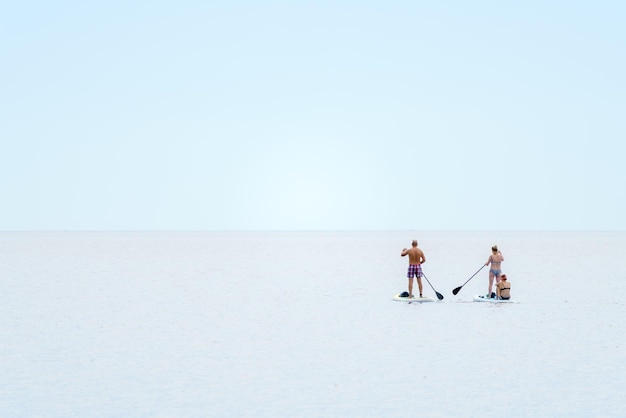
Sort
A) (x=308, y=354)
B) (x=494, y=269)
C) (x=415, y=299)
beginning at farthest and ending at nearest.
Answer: (x=494, y=269)
(x=415, y=299)
(x=308, y=354)

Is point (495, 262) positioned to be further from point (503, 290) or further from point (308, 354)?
point (308, 354)

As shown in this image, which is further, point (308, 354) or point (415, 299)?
point (415, 299)

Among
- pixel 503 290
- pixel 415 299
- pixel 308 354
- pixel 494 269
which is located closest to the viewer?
pixel 308 354

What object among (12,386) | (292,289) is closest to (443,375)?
(12,386)

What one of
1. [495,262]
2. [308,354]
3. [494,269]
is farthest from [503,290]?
[308,354]

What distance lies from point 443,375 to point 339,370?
1795 mm

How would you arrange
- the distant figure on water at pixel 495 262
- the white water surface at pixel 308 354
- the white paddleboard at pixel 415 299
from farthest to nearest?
the white paddleboard at pixel 415 299
the distant figure on water at pixel 495 262
the white water surface at pixel 308 354

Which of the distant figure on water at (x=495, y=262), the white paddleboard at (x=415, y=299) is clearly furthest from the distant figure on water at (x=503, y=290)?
the white paddleboard at (x=415, y=299)

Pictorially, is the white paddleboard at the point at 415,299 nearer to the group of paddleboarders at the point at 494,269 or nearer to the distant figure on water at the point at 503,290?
the group of paddleboarders at the point at 494,269

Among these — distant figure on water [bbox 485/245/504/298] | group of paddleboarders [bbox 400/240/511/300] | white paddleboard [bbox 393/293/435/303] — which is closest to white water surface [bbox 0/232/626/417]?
white paddleboard [bbox 393/293/435/303]

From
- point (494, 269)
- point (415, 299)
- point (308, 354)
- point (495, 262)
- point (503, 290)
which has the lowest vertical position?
point (308, 354)

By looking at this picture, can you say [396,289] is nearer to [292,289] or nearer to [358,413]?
[292,289]

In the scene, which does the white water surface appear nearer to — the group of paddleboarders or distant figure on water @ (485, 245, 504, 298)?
the group of paddleboarders

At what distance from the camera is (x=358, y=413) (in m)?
11.0
